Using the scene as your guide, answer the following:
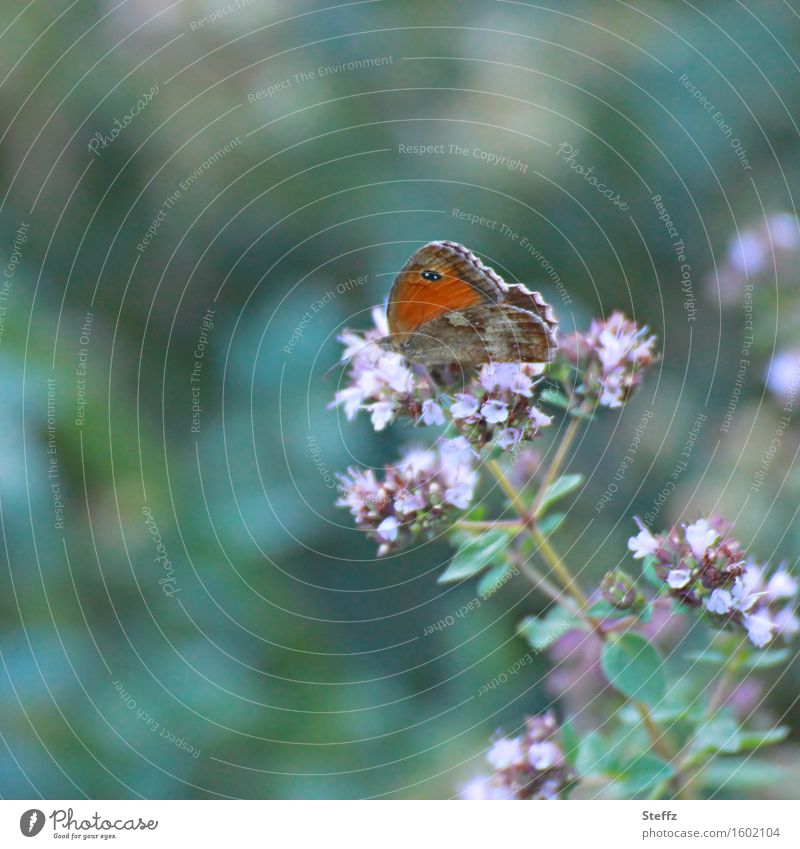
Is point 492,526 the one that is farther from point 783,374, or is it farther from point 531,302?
point 783,374

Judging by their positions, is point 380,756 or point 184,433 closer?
point 380,756

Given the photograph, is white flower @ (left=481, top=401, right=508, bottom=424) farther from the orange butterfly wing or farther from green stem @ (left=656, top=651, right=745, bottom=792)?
green stem @ (left=656, top=651, right=745, bottom=792)
